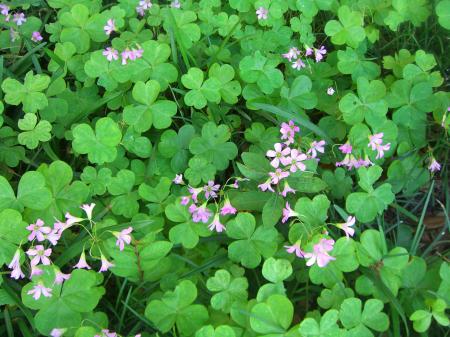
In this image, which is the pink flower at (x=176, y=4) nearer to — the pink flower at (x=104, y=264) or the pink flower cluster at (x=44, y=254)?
the pink flower cluster at (x=44, y=254)

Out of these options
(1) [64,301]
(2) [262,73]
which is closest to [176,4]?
(2) [262,73]

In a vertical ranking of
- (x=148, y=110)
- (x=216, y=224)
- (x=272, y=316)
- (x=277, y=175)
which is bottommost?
(x=272, y=316)

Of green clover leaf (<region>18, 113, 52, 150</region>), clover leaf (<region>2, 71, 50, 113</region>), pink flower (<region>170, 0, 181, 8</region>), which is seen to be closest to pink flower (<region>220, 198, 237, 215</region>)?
green clover leaf (<region>18, 113, 52, 150</region>)

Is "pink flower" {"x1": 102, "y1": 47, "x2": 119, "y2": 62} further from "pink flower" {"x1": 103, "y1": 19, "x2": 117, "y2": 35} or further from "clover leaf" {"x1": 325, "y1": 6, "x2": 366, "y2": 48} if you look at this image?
"clover leaf" {"x1": 325, "y1": 6, "x2": 366, "y2": 48}

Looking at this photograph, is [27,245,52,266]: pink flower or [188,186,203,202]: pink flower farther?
[188,186,203,202]: pink flower

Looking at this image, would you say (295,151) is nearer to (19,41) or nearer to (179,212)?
(179,212)

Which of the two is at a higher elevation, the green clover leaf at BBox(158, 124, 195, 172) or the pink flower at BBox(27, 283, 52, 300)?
the green clover leaf at BBox(158, 124, 195, 172)

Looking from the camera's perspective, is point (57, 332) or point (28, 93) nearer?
point (57, 332)

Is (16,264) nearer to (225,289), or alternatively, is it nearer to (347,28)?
(225,289)
